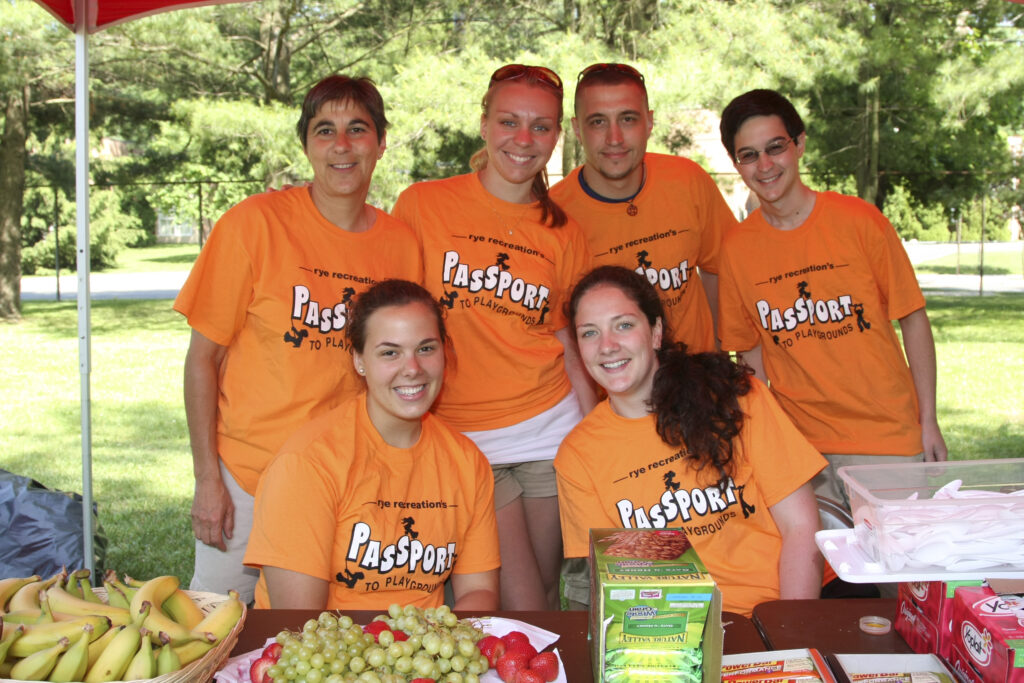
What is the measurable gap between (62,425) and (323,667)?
24.2ft

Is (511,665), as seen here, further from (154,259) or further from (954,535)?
(154,259)

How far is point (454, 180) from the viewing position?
297 centimetres

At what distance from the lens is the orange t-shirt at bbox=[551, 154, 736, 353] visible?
3.12 metres

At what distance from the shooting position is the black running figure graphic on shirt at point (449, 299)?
278 cm

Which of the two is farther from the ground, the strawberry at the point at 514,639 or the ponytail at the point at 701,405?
the ponytail at the point at 701,405

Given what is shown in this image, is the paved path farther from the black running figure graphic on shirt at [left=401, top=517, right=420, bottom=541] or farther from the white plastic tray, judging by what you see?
the white plastic tray

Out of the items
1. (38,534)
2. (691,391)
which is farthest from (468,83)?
(691,391)

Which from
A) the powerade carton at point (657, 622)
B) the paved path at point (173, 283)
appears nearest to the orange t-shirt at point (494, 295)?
the powerade carton at point (657, 622)

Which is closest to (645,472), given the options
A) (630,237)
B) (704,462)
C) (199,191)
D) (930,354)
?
(704,462)

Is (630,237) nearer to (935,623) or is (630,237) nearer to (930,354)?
(930,354)

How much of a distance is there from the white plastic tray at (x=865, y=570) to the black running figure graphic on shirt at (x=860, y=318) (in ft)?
5.41

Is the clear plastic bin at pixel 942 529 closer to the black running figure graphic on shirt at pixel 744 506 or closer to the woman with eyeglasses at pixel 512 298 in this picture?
the black running figure graphic on shirt at pixel 744 506

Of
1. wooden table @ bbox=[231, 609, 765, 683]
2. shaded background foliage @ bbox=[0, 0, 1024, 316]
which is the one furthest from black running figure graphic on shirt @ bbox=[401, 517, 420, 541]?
shaded background foliage @ bbox=[0, 0, 1024, 316]

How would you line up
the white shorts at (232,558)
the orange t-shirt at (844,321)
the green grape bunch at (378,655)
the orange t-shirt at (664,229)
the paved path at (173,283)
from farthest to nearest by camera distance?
the paved path at (173,283), the orange t-shirt at (664,229), the orange t-shirt at (844,321), the white shorts at (232,558), the green grape bunch at (378,655)
